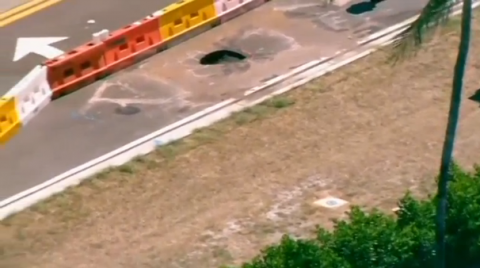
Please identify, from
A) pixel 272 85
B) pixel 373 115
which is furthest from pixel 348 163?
pixel 272 85

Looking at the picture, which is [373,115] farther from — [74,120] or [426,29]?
[426,29]

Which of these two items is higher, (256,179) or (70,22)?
(70,22)

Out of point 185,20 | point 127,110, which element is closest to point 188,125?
point 127,110

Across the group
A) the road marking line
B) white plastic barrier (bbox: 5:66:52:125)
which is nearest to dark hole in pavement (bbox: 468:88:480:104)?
white plastic barrier (bbox: 5:66:52:125)

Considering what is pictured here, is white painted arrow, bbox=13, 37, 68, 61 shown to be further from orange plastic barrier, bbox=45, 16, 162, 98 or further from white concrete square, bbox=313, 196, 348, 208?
white concrete square, bbox=313, 196, 348, 208

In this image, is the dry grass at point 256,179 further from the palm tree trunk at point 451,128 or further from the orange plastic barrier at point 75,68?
the palm tree trunk at point 451,128

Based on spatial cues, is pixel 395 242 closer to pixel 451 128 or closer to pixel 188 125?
pixel 451 128
